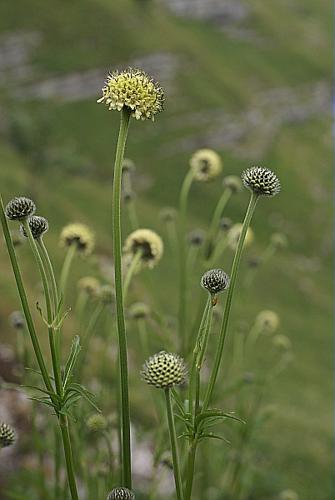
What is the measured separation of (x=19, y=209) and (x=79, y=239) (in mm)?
1736

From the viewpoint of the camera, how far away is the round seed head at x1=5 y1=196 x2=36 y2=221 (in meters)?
3.59

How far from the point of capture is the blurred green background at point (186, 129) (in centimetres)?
5022

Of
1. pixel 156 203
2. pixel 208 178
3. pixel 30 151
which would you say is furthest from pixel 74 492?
pixel 156 203

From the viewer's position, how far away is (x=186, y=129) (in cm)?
8656

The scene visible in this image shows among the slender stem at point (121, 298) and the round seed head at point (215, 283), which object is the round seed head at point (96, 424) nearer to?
the slender stem at point (121, 298)

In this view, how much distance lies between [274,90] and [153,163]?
36.3 meters

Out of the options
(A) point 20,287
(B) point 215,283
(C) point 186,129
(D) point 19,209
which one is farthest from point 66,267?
(C) point 186,129

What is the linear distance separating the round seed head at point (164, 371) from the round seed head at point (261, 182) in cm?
98

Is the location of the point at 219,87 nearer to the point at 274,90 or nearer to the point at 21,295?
the point at 274,90

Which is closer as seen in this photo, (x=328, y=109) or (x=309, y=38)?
(x=328, y=109)

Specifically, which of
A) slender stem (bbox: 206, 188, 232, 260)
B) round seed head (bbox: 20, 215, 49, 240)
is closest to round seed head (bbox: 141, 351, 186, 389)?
round seed head (bbox: 20, 215, 49, 240)

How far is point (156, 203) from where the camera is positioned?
72562mm

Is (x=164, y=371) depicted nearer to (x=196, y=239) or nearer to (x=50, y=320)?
(x=50, y=320)

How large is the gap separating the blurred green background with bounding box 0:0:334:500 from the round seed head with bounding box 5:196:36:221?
2794 cm
